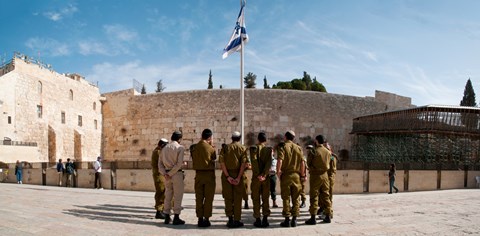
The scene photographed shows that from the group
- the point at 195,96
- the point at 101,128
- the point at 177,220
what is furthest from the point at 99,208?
the point at 101,128

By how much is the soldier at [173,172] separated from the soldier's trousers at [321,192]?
2475 millimetres

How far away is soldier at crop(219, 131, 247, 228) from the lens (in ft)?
19.7

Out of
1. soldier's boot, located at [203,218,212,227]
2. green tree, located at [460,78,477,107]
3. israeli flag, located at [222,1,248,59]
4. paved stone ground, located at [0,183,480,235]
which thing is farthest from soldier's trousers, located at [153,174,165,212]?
green tree, located at [460,78,477,107]

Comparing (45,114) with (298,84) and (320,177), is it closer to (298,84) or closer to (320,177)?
(320,177)

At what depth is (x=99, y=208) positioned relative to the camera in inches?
313

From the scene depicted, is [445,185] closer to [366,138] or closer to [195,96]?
[366,138]

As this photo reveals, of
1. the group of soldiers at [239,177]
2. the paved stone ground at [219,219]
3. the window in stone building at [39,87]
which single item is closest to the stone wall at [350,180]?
the paved stone ground at [219,219]

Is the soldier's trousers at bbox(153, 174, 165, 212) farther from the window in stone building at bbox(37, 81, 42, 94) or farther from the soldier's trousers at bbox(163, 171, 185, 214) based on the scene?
the window in stone building at bbox(37, 81, 42, 94)

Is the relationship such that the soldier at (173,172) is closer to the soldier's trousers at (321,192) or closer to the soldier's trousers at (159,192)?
the soldier's trousers at (159,192)

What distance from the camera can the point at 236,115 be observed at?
24078 mm

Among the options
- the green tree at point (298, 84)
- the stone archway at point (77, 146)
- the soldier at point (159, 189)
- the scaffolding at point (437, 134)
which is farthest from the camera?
the green tree at point (298, 84)

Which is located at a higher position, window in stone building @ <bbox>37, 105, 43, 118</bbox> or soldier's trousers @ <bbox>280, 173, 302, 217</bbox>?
window in stone building @ <bbox>37, 105, 43, 118</bbox>

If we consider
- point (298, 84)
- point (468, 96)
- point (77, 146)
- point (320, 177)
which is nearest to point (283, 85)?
point (298, 84)

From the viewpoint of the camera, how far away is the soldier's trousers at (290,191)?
19.6 ft
